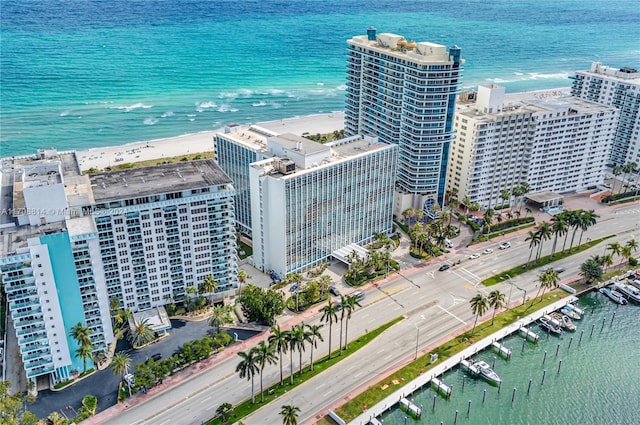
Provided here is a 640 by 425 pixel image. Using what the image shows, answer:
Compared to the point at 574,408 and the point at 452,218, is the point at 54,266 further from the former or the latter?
the point at 452,218

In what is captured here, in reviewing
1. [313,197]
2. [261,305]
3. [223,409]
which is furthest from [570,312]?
[223,409]

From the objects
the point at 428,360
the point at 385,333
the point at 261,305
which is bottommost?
the point at 428,360

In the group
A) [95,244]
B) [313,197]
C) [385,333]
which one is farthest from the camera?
[313,197]

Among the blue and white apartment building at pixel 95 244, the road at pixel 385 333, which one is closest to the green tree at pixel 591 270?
the road at pixel 385 333

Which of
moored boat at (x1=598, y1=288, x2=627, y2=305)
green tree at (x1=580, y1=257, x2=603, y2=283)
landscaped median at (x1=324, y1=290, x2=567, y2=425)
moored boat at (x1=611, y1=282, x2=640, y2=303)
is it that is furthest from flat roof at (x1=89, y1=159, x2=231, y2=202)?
moored boat at (x1=611, y1=282, x2=640, y2=303)

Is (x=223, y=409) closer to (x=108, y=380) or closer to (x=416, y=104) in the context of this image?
(x=108, y=380)

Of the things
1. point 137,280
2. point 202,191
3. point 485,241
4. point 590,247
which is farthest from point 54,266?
point 590,247

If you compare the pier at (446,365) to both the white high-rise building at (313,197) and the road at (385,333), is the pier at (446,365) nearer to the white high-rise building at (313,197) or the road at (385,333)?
the road at (385,333)
